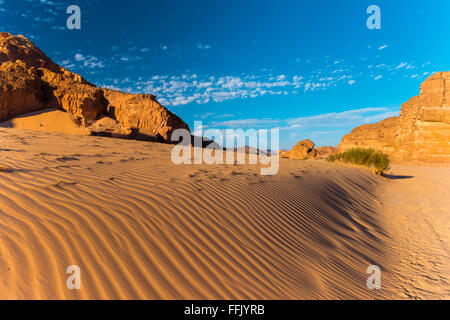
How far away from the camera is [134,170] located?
16.0ft

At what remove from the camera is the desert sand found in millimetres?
2057

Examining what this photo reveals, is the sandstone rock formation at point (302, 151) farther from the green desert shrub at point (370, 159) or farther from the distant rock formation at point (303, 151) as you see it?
the green desert shrub at point (370, 159)

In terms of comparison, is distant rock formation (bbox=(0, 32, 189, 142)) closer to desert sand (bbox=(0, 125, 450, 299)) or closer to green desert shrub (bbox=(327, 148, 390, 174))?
desert sand (bbox=(0, 125, 450, 299))

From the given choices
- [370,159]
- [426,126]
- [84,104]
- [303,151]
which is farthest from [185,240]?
[426,126]

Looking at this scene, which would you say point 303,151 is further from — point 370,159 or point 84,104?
point 84,104

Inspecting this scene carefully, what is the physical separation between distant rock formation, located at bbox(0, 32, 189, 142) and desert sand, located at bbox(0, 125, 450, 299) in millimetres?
11265

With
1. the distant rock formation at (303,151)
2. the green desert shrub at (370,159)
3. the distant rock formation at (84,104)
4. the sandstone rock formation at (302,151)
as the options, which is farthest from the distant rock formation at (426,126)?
the distant rock formation at (84,104)

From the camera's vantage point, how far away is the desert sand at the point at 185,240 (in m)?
2.06

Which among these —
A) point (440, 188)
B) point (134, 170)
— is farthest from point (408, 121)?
point (134, 170)

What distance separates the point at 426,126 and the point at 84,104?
3570cm

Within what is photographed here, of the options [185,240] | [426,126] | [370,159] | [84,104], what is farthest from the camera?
[426,126]

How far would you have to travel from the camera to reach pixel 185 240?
2846mm

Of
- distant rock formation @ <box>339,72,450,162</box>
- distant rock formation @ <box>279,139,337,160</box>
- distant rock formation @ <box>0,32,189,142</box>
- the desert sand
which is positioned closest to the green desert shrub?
the desert sand
